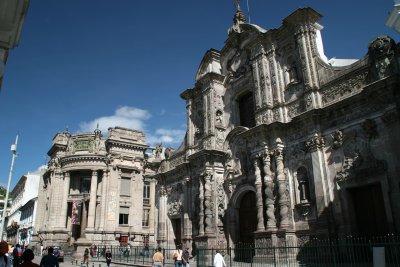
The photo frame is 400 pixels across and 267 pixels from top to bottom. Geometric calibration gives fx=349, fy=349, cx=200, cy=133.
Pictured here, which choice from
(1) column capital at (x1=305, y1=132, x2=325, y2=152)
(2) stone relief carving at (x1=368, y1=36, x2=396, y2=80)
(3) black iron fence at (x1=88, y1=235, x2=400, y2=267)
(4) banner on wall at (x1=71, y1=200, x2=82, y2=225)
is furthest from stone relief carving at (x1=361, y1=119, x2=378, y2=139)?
(4) banner on wall at (x1=71, y1=200, x2=82, y2=225)

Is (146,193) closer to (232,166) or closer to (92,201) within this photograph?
(92,201)

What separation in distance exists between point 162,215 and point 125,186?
1494cm

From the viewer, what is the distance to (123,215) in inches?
1486

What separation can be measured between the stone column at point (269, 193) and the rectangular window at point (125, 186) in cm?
2453

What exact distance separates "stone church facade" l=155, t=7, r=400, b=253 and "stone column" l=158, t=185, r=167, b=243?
7 centimetres

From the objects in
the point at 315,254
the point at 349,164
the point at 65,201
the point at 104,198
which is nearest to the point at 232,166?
the point at 349,164

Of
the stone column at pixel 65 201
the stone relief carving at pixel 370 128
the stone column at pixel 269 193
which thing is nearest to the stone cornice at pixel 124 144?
the stone column at pixel 65 201

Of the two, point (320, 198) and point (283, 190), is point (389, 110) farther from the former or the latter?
point (283, 190)

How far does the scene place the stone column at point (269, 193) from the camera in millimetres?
16375

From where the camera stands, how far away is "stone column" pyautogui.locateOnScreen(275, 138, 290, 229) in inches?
628

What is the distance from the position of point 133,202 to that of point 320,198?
2709 centimetres

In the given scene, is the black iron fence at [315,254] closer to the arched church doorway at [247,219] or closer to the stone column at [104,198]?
the arched church doorway at [247,219]

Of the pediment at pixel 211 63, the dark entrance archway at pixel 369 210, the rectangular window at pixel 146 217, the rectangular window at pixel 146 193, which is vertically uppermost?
the pediment at pixel 211 63

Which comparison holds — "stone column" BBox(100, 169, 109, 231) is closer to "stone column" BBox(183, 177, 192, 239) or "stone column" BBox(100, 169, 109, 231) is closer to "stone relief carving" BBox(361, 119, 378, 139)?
"stone column" BBox(183, 177, 192, 239)
